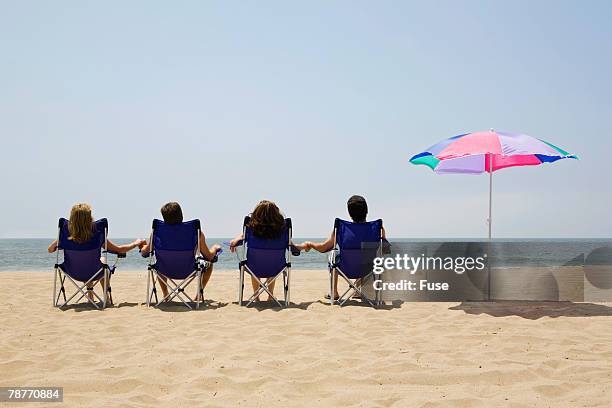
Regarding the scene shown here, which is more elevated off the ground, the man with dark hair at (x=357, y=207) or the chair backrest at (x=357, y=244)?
the man with dark hair at (x=357, y=207)

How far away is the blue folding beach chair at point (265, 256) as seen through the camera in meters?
6.09

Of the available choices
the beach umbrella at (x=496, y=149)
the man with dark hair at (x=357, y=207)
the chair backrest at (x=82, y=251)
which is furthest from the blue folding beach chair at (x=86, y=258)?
the beach umbrella at (x=496, y=149)

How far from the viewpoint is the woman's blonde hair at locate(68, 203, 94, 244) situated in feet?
19.7

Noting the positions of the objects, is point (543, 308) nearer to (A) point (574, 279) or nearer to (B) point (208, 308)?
(A) point (574, 279)

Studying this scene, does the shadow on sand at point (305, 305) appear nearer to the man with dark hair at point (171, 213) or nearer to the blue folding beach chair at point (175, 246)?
the blue folding beach chair at point (175, 246)

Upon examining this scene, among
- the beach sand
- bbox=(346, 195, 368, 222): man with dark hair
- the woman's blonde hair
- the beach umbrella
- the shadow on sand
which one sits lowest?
the shadow on sand

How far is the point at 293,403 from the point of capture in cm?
293

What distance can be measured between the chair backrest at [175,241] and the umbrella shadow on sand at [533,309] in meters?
2.86

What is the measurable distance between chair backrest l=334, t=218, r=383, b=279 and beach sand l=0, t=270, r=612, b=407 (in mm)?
555

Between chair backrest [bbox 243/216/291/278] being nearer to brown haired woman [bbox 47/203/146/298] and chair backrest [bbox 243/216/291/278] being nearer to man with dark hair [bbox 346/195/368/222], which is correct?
man with dark hair [bbox 346/195/368/222]

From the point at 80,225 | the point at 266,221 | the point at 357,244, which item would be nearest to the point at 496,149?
the point at 357,244

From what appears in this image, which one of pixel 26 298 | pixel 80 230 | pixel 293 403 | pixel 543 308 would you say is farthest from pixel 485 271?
pixel 26 298

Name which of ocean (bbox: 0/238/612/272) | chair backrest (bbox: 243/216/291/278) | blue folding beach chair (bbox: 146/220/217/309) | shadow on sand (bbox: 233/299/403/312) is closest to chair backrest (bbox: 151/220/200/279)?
blue folding beach chair (bbox: 146/220/217/309)

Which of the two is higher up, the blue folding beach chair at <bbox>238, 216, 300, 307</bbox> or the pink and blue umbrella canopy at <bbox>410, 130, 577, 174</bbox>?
the pink and blue umbrella canopy at <bbox>410, 130, 577, 174</bbox>
